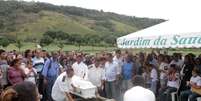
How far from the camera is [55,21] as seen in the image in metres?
114

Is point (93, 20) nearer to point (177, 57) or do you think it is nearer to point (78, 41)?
point (78, 41)

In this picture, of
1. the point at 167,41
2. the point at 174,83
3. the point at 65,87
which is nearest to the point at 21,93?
the point at 65,87

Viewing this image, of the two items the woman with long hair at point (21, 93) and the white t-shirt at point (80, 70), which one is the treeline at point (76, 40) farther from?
the woman with long hair at point (21, 93)

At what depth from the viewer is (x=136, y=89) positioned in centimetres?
688

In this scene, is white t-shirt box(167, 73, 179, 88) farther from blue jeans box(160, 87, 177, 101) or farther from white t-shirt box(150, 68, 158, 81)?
white t-shirt box(150, 68, 158, 81)

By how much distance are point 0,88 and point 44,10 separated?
115979 mm

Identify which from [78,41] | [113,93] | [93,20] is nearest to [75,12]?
[93,20]

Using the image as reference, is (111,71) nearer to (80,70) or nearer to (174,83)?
(80,70)

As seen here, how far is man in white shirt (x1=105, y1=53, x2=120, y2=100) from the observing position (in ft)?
54.3

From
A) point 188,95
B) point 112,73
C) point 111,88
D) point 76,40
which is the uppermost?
point 188,95

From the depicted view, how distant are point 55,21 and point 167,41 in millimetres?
103415

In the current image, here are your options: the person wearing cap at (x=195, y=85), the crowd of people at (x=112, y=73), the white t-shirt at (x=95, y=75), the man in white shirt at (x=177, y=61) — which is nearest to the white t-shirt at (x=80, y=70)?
the crowd of people at (x=112, y=73)

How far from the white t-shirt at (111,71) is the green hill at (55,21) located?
77.9 metres

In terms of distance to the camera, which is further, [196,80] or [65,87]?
[196,80]
